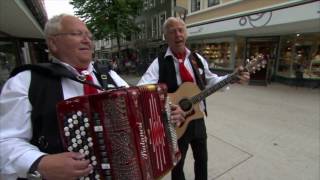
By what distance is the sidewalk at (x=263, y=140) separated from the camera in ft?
9.20

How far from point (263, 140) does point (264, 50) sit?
24.0ft

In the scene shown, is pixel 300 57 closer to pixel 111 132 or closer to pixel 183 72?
pixel 183 72

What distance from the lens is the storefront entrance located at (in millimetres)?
9445

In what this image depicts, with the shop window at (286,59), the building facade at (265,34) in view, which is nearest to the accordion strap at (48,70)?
the building facade at (265,34)

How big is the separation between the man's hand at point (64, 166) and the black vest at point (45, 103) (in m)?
0.09

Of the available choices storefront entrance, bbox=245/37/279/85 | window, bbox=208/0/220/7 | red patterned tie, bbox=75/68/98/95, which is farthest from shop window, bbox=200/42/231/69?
red patterned tie, bbox=75/68/98/95

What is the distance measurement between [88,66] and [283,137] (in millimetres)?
3715

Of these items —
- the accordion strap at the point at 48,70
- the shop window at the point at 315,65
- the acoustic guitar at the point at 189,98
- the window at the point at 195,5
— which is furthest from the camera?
the window at the point at 195,5

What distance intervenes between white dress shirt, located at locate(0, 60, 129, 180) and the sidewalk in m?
2.08

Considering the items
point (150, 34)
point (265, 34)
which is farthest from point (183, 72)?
point (150, 34)

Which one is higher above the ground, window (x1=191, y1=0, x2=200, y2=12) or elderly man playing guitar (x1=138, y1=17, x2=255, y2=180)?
window (x1=191, y1=0, x2=200, y2=12)

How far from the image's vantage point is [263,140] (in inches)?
145

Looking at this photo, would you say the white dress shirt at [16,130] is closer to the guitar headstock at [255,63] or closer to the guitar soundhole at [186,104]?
the guitar soundhole at [186,104]

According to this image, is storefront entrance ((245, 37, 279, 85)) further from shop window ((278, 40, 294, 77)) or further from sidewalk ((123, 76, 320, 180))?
sidewalk ((123, 76, 320, 180))
